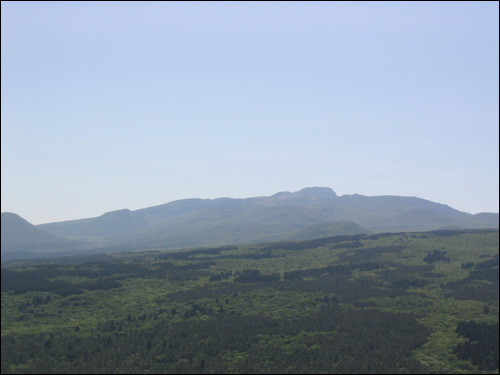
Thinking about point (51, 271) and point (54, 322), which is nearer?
point (54, 322)

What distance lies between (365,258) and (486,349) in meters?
79.5

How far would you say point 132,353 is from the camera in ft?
147

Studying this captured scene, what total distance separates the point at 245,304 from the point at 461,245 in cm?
9119

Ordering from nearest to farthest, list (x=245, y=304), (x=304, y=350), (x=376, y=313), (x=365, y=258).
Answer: (x=304, y=350) < (x=376, y=313) < (x=245, y=304) < (x=365, y=258)

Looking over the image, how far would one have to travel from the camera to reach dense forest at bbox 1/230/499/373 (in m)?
41.8

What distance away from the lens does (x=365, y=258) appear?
123562 mm

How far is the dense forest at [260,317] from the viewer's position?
137ft

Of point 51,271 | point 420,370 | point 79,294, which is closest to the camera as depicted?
point 420,370

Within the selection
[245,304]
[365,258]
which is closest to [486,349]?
[245,304]

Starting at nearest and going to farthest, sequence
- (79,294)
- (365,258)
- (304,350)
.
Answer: (304,350), (79,294), (365,258)

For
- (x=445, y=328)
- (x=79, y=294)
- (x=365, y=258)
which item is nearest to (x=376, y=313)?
(x=445, y=328)

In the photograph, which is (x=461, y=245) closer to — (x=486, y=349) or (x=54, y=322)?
(x=486, y=349)

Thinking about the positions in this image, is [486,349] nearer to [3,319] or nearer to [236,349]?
[236,349]

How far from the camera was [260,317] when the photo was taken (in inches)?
2351
